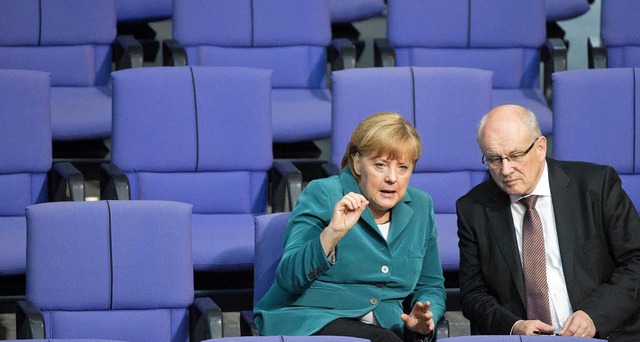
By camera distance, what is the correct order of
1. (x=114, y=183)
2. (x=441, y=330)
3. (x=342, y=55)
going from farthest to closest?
(x=342, y=55)
(x=114, y=183)
(x=441, y=330)

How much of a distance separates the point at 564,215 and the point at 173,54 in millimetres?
1587

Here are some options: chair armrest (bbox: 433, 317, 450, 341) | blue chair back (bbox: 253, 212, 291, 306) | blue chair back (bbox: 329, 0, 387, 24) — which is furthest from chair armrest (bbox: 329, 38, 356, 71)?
chair armrest (bbox: 433, 317, 450, 341)

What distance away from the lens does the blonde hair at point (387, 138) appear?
89.7 inches

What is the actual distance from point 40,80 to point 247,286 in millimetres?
745

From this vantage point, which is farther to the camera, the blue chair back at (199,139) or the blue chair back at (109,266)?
the blue chair back at (199,139)

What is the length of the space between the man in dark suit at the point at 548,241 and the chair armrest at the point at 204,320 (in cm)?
49

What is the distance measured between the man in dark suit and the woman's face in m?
0.17

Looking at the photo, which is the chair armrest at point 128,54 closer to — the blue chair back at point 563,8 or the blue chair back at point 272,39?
the blue chair back at point 272,39

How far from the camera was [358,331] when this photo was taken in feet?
7.52

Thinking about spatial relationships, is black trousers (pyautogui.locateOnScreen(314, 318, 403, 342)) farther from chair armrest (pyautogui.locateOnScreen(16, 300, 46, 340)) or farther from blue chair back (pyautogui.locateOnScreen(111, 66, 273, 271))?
blue chair back (pyautogui.locateOnScreen(111, 66, 273, 271))

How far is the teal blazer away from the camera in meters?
2.30

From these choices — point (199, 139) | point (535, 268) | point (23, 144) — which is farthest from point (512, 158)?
point (23, 144)

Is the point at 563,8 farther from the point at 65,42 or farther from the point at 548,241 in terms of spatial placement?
the point at 548,241

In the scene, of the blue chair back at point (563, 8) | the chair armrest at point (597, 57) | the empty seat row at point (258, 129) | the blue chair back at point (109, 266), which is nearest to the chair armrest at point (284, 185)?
the empty seat row at point (258, 129)
